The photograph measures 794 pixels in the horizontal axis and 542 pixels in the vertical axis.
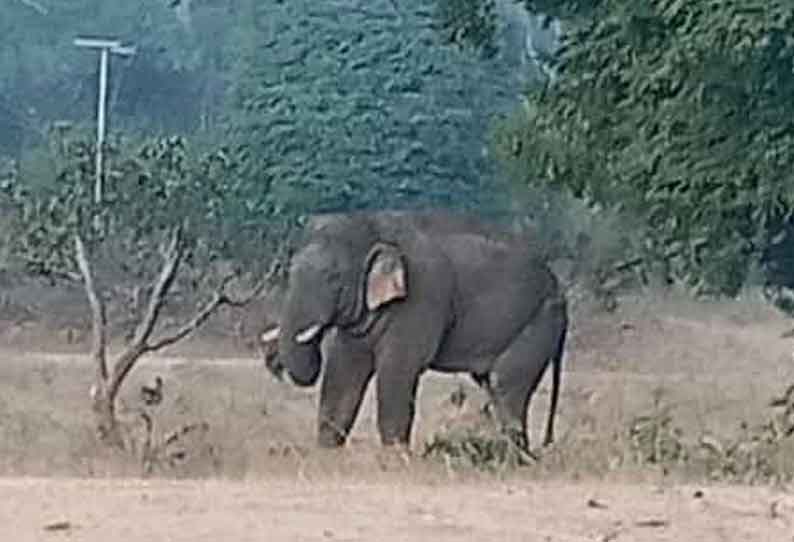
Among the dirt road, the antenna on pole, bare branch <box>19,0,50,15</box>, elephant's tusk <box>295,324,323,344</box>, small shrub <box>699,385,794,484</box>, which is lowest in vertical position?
elephant's tusk <box>295,324,323,344</box>

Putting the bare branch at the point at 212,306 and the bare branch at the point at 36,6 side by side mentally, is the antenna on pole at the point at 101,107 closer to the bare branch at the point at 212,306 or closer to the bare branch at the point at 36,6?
the bare branch at the point at 212,306

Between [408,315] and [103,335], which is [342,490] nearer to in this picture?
[408,315]

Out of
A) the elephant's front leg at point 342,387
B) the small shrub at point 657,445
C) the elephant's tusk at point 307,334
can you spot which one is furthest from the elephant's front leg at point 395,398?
the small shrub at point 657,445

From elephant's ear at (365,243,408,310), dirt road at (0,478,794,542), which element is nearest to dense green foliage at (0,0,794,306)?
elephant's ear at (365,243,408,310)

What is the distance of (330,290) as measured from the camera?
20.5m

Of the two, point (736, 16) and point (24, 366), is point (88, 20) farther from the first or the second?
point (736, 16)

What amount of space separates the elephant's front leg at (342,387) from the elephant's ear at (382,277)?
0.50 meters

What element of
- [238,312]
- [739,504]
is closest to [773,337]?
[238,312]

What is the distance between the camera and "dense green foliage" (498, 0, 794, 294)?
17.0 meters

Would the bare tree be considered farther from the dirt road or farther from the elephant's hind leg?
the dirt road

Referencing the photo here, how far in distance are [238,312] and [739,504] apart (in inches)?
1113

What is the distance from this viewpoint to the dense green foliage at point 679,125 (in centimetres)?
1695

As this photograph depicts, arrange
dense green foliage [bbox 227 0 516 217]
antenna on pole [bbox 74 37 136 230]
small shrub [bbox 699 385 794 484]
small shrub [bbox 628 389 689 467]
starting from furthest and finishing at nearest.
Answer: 1. dense green foliage [bbox 227 0 516 217]
2. antenna on pole [bbox 74 37 136 230]
3. small shrub [bbox 628 389 689 467]
4. small shrub [bbox 699 385 794 484]

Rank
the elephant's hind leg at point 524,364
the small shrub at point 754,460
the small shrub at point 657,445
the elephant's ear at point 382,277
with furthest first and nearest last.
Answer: the elephant's hind leg at point 524,364, the elephant's ear at point 382,277, the small shrub at point 657,445, the small shrub at point 754,460
